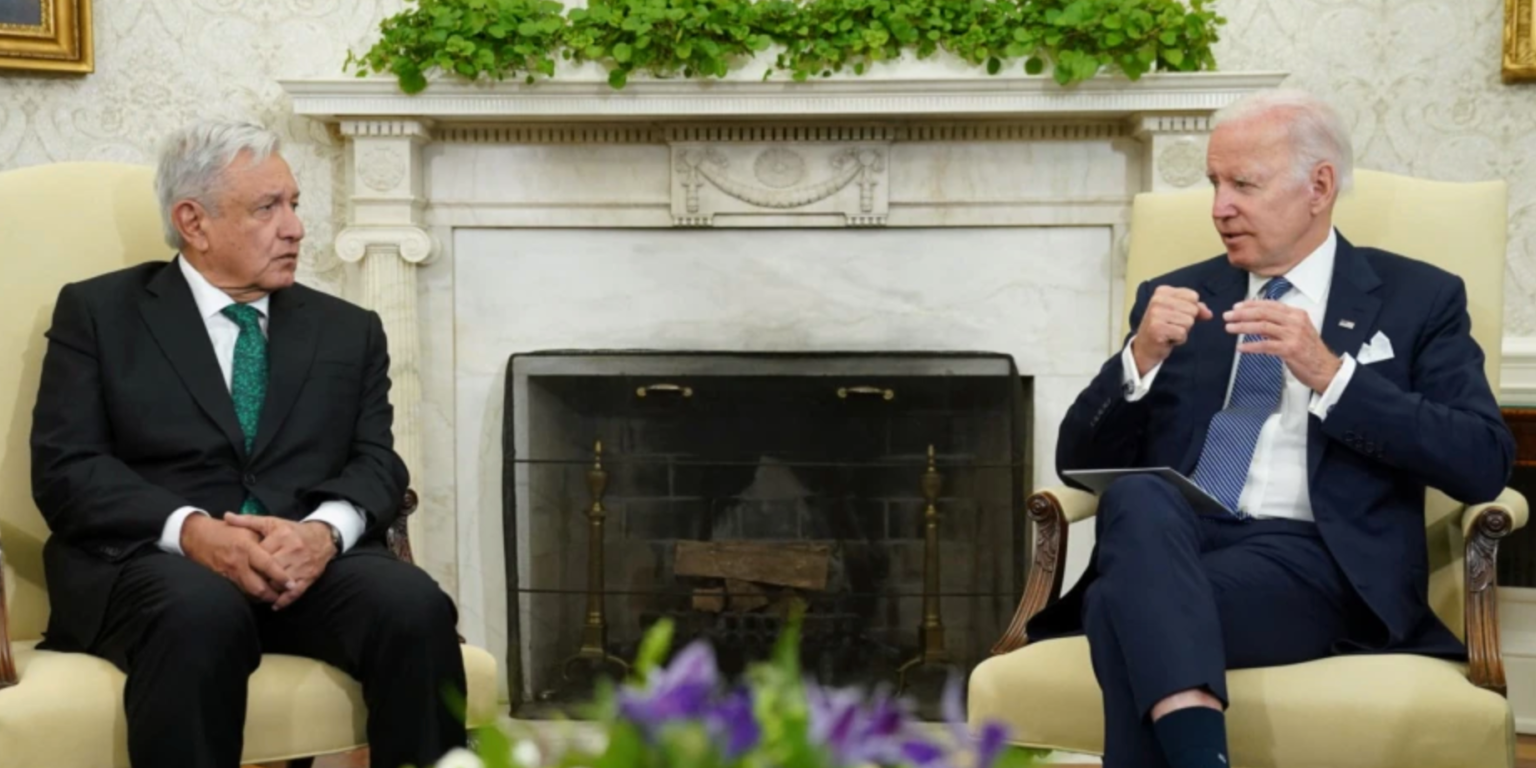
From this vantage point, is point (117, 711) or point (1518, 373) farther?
point (1518, 373)

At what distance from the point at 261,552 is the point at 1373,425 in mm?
1551

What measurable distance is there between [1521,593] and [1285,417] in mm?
1432

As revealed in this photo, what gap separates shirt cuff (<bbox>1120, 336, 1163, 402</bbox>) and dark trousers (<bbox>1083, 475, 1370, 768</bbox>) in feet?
0.65

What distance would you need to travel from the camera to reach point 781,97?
3438 mm

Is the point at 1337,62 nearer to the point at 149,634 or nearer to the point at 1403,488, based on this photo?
the point at 1403,488

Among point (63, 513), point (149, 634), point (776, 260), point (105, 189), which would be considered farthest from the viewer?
point (776, 260)

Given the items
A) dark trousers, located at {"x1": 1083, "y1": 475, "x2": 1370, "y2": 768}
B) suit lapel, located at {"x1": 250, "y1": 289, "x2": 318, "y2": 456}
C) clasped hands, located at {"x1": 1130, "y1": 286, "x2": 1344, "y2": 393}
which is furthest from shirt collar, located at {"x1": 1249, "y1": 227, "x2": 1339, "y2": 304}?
suit lapel, located at {"x1": 250, "y1": 289, "x2": 318, "y2": 456}

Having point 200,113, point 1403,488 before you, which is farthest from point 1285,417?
point 200,113

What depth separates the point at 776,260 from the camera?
370 cm

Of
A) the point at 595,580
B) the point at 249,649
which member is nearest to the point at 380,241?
the point at 595,580

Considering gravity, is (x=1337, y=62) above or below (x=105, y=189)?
above

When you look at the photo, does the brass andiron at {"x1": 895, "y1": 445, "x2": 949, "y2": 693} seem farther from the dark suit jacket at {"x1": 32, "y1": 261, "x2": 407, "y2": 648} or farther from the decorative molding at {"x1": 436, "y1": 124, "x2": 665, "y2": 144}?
the dark suit jacket at {"x1": 32, "y1": 261, "x2": 407, "y2": 648}

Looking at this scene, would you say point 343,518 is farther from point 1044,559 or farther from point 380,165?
point 380,165

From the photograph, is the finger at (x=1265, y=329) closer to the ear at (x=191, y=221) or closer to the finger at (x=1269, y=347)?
the finger at (x=1269, y=347)
